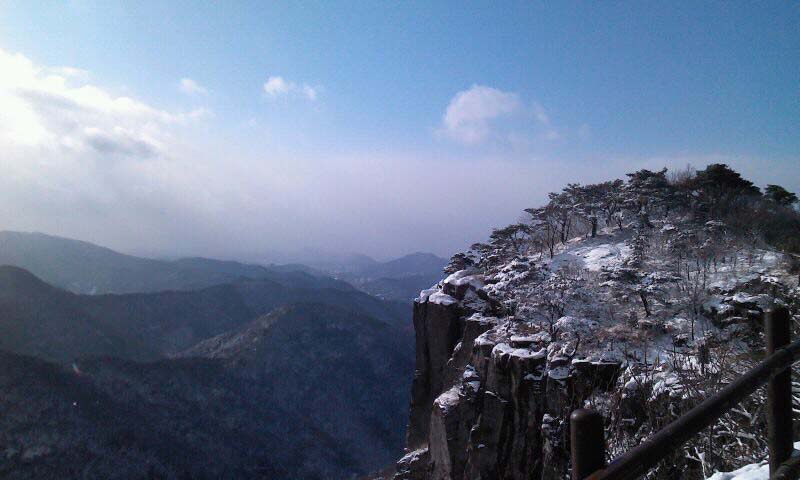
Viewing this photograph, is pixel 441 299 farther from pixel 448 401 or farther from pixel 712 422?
pixel 712 422

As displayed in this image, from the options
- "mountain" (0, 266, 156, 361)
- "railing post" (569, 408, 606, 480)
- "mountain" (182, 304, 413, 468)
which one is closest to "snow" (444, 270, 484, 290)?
"railing post" (569, 408, 606, 480)

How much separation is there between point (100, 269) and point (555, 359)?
18132 cm

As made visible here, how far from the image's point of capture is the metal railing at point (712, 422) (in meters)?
1.78

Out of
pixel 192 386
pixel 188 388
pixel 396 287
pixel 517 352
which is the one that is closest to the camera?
pixel 517 352

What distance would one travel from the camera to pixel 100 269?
154875 millimetres

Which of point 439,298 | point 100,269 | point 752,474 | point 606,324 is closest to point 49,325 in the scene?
point 439,298

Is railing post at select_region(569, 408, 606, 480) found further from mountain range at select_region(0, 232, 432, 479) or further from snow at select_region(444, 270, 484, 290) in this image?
mountain range at select_region(0, 232, 432, 479)

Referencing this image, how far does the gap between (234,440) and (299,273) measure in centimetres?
12025

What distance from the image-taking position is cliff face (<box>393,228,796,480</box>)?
36.5ft

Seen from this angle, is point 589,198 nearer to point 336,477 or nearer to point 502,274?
point 502,274

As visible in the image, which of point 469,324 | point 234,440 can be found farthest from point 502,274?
point 234,440

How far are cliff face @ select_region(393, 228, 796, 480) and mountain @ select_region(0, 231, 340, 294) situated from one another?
135 metres

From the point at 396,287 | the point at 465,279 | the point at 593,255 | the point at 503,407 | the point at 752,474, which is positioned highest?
the point at 593,255

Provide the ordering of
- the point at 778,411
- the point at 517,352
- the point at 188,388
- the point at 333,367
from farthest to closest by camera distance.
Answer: the point at 333,367 → the point at 188,388 → the point at 517,352 → the point at 778,411
